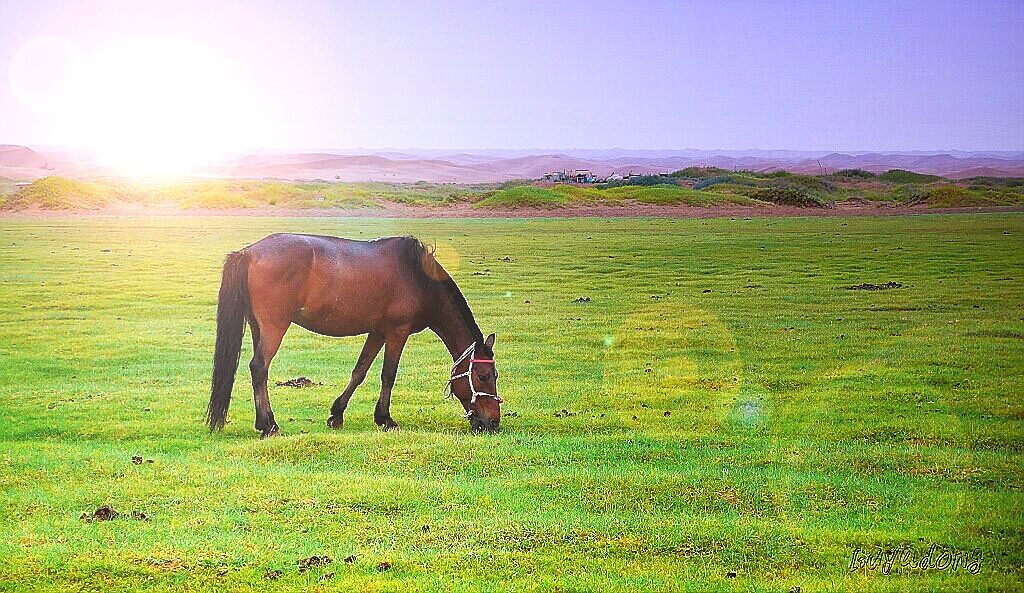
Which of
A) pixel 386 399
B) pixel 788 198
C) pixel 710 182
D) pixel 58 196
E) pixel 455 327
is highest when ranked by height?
pixel 710 182

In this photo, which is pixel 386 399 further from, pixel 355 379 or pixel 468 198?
pixel 468 198

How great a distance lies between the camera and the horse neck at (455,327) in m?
11.6

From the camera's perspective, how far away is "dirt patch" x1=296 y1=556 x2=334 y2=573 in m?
6.59

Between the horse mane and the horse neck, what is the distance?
4 cm

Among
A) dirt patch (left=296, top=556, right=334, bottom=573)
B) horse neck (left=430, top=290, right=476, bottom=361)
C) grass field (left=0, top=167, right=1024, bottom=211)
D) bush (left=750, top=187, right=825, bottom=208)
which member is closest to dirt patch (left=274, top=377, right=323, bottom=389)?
horse neck (left=430, top=290, right=476, bottom=361)

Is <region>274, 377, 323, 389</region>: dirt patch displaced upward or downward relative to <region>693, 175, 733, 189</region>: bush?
downward

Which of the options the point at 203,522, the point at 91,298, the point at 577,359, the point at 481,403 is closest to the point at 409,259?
the point at 481,403

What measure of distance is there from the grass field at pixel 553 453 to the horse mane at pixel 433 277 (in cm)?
141

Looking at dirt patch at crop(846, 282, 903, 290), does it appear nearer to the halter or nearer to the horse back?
the halter

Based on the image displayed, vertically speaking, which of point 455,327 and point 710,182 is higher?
point 710,182

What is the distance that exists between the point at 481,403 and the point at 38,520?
5.14 m

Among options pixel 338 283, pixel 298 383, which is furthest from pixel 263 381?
pixel 298 383

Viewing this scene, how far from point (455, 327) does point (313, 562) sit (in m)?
5.29

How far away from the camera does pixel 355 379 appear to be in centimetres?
1147
